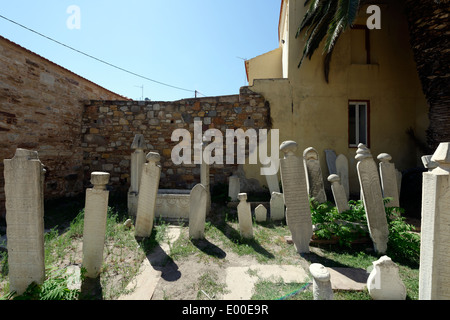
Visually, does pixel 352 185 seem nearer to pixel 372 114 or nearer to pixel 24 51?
pixel 372 114

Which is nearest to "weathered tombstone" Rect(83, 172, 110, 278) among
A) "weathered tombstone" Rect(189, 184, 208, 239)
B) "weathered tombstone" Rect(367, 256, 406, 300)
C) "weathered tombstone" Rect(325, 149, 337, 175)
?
"weathered tombstone" Rect(189, 184, 208, 239)

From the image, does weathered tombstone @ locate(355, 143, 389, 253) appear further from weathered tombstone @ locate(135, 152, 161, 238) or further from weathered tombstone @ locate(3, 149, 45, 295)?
weathered tombstone @ locate(3, 149, 45, 295)

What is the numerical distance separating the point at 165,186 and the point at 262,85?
15.1 feet

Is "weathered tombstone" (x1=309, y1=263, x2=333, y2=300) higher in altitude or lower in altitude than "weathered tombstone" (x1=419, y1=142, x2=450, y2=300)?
lower

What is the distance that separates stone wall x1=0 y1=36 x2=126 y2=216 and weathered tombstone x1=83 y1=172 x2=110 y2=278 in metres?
3.70

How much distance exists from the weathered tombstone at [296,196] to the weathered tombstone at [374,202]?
2.80ft

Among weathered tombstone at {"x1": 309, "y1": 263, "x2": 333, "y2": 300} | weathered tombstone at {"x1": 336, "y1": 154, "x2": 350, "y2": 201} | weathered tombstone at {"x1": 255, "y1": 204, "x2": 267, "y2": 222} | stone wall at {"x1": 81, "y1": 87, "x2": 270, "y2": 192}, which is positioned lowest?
weathered tombstone at {"x1": 255, "y1": 204, "x2": 267, "y2": 222}

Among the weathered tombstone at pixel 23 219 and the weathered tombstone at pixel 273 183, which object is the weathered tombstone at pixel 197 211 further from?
the weathered tombstone at pixel 273 183

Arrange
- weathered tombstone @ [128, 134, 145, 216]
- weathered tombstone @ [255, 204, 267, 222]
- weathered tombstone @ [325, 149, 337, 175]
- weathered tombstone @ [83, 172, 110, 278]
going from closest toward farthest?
1. weathered tombstone @ [83, 172, 110, 278]
2. weathered tombstone @ [255, 204, 267, 222]
3. weathered tombstone @ [128, 134, 145, 216]
4. weathered tombstone @ [325, 149, 337, 175]

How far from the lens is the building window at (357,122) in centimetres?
718

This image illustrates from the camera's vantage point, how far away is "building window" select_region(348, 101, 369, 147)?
283 inches

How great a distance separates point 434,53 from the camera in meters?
5.46

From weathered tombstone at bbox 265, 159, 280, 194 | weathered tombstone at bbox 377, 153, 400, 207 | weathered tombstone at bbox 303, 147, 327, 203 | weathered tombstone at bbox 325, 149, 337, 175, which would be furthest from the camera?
weathered tombstone at bbox 325, 149, 337, 175

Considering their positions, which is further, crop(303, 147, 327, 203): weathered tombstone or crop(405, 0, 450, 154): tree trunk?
crop(405, 0, 450, 154): tree trunk
